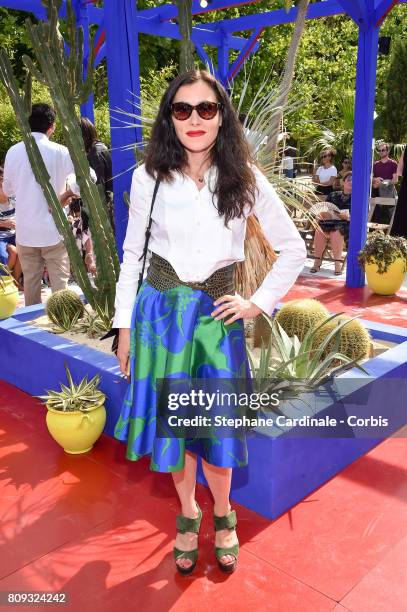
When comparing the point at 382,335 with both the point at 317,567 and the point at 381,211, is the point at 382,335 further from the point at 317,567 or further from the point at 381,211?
the point at 381,211

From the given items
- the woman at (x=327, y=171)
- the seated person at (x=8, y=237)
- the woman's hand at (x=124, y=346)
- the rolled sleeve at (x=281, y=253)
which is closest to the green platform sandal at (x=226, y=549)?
the woman's hand at (x=124, y=346)

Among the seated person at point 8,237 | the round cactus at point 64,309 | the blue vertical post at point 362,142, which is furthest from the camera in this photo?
the seated person at point 8,237

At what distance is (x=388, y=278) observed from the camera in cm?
574

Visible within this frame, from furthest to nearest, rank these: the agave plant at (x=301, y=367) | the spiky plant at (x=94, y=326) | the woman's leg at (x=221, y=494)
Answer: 1. the spiky plant at (x=94, y=326)
2. the agave plant at (x=301, y=367)
3. the woman's leg at (x=221, y=494)

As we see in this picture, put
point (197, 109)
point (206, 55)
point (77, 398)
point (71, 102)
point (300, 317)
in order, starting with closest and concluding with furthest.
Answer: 1. point (197, 109)
2. point (77, 398)
3. point (300, 317)
4. point (71, 102)
5. point (206, 55)

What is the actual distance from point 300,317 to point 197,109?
1.76 m

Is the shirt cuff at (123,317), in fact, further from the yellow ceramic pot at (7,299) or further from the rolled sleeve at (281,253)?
the yellow ceramic pot at (7,299)

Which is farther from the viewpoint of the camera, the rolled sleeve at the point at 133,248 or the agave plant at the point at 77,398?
the agave plant at the point at 77,398

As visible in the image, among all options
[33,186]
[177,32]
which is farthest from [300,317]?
[177,32]

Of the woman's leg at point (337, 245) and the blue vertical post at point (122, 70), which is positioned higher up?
the blue vertical post at point (122, 70)

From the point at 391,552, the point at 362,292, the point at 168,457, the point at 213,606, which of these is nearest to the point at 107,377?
the point at 168,457

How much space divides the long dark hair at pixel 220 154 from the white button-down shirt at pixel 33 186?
240 cm

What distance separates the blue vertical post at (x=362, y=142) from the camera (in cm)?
570

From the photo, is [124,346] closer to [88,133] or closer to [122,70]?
[122,70]
